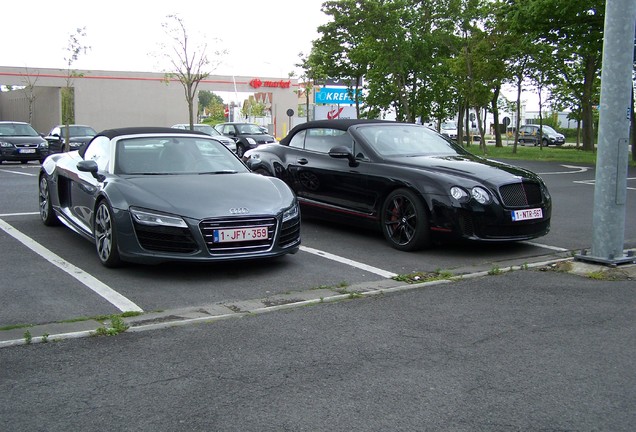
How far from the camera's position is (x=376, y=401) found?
3523 millimetres

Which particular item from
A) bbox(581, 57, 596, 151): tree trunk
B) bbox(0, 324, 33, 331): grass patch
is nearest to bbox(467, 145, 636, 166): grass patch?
bbox(581, 57, 596, 151): tree trunk

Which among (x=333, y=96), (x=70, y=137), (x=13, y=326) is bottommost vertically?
(x=13, y=326)

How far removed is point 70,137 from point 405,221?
22.5 m

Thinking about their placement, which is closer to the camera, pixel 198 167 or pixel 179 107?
pixel 198 167

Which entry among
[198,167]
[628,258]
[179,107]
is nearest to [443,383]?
[628,258]

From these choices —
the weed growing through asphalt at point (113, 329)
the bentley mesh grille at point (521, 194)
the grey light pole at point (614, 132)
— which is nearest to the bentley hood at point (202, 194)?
the weed growing through asphalt at point (113, 329)

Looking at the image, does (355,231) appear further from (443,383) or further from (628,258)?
(443,383)

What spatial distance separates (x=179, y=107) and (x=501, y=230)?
5315 cm

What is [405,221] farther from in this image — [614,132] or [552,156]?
[552,156]

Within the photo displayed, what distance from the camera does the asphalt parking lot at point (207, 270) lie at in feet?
18.0

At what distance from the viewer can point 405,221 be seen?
7.90 metres

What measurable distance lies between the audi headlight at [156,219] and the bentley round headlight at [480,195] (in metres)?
3.19

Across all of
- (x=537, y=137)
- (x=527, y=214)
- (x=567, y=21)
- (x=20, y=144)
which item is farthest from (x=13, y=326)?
(x=537, y=137)

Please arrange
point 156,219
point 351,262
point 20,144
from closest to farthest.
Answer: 1. point 156,219
2. point 351,262
3. point 20,144
